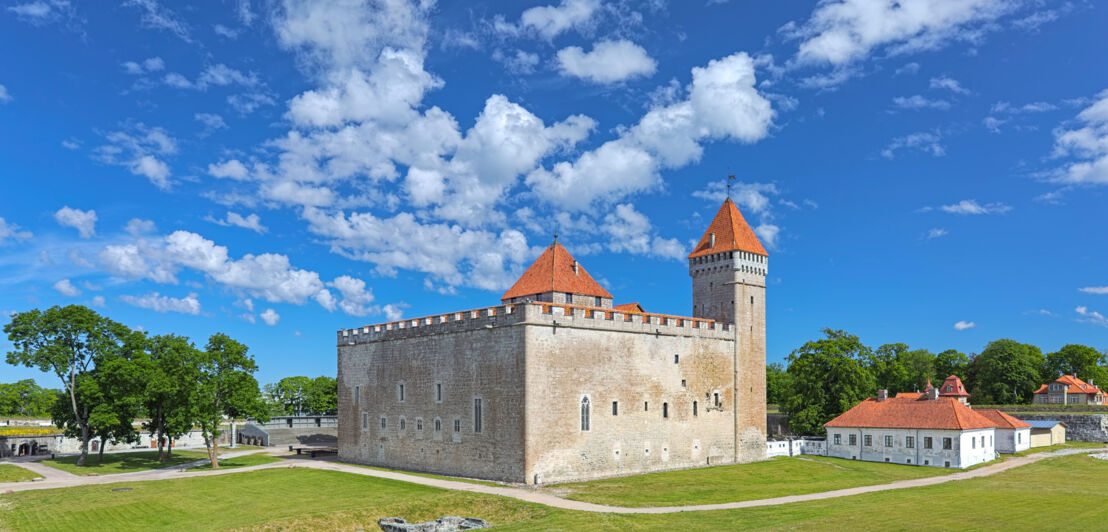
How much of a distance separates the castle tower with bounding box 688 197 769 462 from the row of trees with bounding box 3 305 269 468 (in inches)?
1256

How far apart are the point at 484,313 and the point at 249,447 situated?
36.9 meters

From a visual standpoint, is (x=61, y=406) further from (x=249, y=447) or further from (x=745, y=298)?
(x=745, y=298)

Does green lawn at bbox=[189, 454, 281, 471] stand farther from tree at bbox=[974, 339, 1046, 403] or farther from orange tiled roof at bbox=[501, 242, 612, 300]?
tree at bbox=[974, 339, 1046, 403]

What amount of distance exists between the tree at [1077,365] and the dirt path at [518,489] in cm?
5167

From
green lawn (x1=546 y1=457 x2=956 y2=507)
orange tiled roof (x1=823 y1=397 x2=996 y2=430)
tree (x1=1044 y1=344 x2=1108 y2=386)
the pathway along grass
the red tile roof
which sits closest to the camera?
the pathway along grass

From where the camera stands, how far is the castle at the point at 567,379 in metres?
41.5

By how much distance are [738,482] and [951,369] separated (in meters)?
72.5

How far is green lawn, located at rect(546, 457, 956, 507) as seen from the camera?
3684 centimetres

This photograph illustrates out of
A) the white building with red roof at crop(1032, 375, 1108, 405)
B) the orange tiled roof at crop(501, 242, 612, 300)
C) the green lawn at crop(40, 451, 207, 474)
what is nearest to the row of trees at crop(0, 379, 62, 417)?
the green lawn at crop(40, 451, 207, 474)

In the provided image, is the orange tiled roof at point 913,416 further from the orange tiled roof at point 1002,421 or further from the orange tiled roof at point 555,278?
the orange tiled roof at point 555,278

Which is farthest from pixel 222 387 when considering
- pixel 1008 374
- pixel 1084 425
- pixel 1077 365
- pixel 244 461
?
pixel 1077 365

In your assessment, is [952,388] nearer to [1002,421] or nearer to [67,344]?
[1002,421]

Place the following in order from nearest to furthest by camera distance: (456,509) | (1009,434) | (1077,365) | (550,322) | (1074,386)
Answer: (456,509), (550,322), (1009,434), (1074,386), (1077,365)

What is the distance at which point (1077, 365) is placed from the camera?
99.6 m
